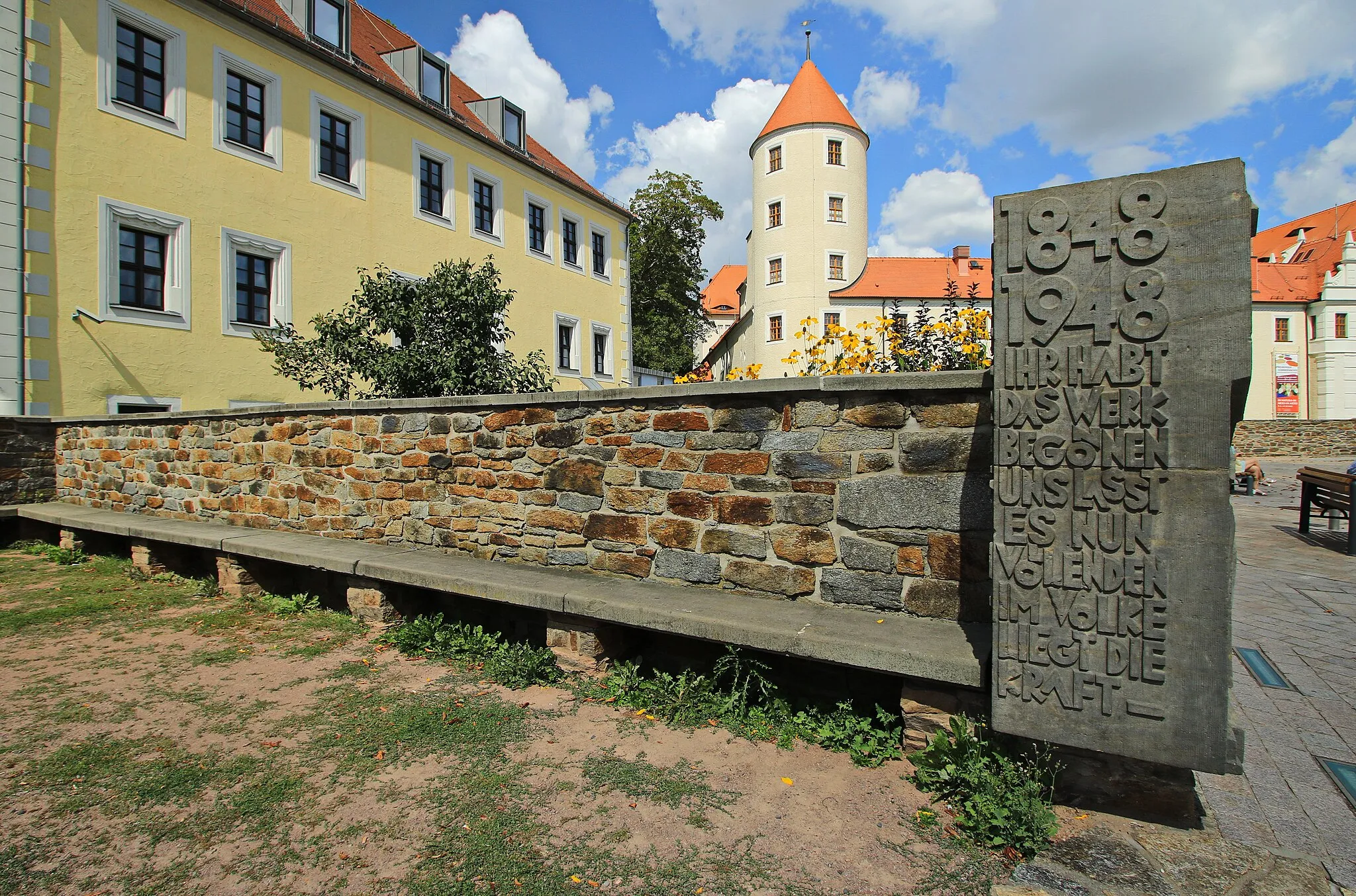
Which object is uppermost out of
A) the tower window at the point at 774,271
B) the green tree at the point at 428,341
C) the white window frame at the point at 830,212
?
Result: the white window frame at the point at 830,212

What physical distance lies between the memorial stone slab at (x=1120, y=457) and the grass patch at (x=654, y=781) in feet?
3.70

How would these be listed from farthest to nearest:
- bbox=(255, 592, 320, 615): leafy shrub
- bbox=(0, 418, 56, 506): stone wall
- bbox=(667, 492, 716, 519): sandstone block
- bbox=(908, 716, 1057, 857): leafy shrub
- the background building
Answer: the background building < bbox=(0, 418, 56, 506): stone wall < bbox=(255, 592, 320, 615): leafy shrub < bbox=(667, 492, 716, 519): sandstone block < bbox=(908, 716, 1057, 857): leafy shrub

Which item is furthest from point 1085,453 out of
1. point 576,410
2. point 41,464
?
point 41,464

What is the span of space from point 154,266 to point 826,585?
44.7 ft

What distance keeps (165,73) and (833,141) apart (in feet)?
86.5

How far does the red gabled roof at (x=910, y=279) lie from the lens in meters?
32.4

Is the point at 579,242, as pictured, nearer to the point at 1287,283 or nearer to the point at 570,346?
the point at 570,346

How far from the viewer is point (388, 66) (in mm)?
18141

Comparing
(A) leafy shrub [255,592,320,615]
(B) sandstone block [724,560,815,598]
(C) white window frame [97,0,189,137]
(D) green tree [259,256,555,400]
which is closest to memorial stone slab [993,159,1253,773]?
(B) sandstone block [724,560,815,598]

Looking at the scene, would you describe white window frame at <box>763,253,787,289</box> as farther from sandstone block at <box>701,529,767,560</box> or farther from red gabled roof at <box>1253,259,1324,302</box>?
sandstone block at <box>701,529,767,560</box>

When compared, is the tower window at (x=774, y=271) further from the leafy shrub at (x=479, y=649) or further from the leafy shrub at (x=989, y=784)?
the leafy shrub at (x=989, y=784)

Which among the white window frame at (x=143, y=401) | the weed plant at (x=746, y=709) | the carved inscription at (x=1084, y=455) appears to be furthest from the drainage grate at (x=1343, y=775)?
the white window frame at (x=143, y=401)

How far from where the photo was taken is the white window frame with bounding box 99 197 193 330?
11.1 metres

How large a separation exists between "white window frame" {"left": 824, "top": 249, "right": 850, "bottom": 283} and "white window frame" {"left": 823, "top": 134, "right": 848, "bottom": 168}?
150 inches
